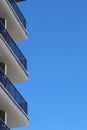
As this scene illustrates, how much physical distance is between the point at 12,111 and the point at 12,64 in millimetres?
3638

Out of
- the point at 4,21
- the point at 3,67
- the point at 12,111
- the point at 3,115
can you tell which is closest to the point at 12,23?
the point at 4,21

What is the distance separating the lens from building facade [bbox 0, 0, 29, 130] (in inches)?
1310

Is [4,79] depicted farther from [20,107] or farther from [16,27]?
[16,27]

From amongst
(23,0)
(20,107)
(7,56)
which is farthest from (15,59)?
(23,0)

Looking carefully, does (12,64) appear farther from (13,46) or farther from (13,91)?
(13,91)

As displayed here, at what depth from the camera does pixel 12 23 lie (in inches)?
1507

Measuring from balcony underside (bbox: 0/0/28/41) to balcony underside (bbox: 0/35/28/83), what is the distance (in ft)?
10.5

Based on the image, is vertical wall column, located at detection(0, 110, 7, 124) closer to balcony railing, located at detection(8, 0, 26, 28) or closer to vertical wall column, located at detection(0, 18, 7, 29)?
vertical wall column, located at detection(0, 18, 7, 29)

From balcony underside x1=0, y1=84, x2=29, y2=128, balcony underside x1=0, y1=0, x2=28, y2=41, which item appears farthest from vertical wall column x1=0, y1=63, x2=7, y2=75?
balcony underside x1=0, y1=0, x2=28, y2=41

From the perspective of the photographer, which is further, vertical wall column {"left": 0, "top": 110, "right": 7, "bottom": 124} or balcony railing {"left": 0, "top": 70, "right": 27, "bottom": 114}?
vertical wall column {"left": 0, "top": 110, "right": 7, "bottom": 124}

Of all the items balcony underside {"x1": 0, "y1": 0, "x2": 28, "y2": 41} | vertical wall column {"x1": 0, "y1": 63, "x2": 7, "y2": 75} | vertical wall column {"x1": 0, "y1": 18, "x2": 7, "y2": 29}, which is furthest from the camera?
vertical wall column {"x1": 0, "y1": 18, "x2": 7, "y2": 29}

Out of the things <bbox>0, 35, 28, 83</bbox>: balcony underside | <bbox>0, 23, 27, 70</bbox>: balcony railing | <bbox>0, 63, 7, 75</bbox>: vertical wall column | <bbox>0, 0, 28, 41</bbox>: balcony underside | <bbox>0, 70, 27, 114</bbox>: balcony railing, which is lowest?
<bbox>0, 70, 27, 114</bbox>: balcony railing

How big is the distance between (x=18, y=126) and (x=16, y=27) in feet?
24.3

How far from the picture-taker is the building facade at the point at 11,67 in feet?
109
